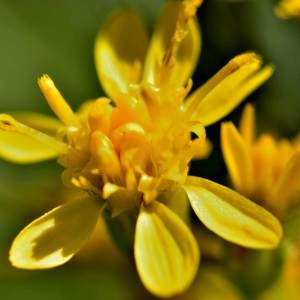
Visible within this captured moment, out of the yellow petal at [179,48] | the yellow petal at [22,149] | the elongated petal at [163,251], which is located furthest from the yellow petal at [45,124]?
the elongated petal at [163,251]

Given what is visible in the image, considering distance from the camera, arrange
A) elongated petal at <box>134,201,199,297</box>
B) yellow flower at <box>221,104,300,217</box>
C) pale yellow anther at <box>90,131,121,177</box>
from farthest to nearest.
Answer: yellow flower at <box>221,104,300,217</box>, pale yellow anther at <box>90,131,121,177</box>, elongated petal at <box>134,201,199,297</box>

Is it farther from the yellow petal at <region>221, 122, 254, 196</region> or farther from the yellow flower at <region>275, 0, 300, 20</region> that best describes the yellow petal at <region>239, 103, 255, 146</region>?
the yellow flower at <region>275, 0, 300, 20</region>

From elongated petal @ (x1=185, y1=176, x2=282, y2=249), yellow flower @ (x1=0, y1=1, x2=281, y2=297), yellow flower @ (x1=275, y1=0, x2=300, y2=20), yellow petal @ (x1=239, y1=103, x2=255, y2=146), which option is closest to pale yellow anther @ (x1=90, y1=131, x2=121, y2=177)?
yellow flower @ (x1=0, y1=1, x2=281, y2=297)

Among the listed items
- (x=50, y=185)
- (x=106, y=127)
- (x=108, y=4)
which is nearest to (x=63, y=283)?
(x=50, y=185)

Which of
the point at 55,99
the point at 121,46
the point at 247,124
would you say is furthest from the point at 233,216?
the point at 121,46

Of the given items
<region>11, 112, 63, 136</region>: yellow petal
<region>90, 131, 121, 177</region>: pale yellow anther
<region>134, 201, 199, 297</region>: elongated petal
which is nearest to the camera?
<region>134, 201, 199, 297</region>: elongated petal

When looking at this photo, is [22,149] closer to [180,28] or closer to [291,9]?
[180,28]
